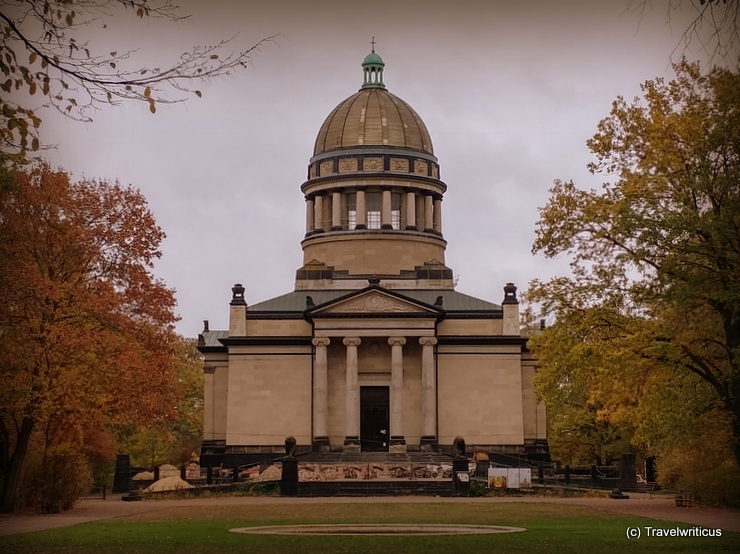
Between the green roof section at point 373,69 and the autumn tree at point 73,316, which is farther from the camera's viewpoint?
the green roof section at point 373,69

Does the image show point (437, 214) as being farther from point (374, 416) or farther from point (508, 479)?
point (508, 479)

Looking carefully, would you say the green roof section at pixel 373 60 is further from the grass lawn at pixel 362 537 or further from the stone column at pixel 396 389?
the grass lawn at pixel 362 537

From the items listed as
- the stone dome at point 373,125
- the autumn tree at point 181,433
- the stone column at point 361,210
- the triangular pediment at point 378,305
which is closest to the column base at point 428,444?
the triangular pediment at point 378,305

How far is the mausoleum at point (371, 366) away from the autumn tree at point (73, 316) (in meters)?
22.4

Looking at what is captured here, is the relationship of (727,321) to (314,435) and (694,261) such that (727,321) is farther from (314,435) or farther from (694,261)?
(314,435)

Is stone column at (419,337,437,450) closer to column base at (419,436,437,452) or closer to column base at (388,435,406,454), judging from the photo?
column base at (419,436,437,452)

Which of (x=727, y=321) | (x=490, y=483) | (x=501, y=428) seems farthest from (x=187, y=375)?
(x=727, y=321)

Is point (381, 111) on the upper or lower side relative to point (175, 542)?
upper

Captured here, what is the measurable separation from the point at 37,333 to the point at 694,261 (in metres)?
20.5

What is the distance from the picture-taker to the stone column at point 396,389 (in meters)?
63.3

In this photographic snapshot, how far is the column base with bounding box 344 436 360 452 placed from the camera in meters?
62.5

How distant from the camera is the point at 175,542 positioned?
2627 centimetres

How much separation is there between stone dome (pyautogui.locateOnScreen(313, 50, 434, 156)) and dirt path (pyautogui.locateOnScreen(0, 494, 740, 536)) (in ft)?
97.9

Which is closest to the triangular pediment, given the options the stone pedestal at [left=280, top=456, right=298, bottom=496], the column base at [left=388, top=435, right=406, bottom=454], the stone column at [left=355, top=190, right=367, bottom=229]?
the column base at [left=388, top=435, right=406, bottom=454]
